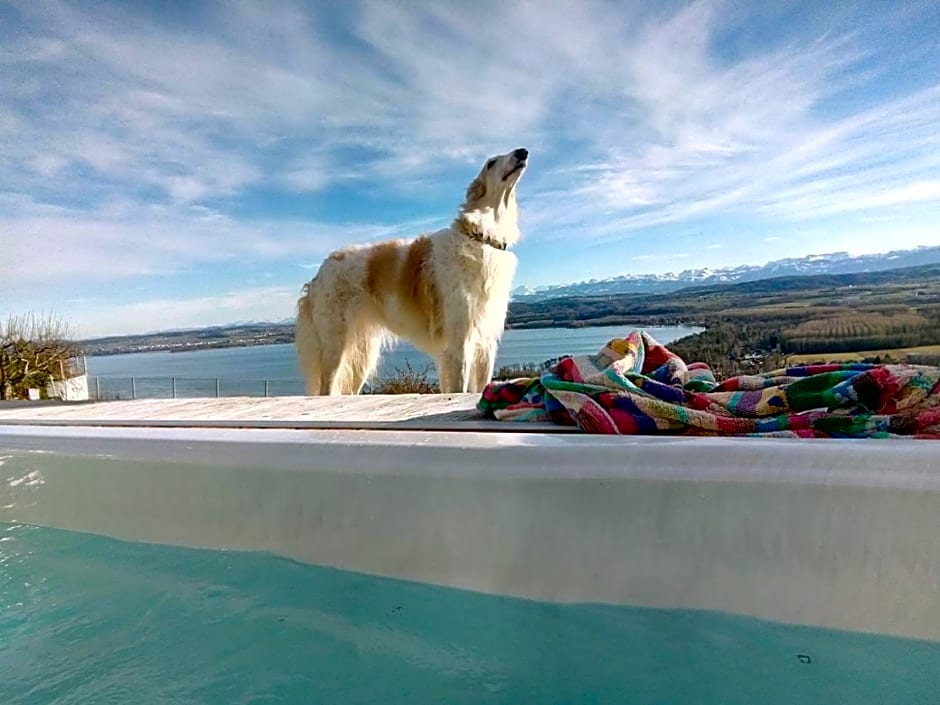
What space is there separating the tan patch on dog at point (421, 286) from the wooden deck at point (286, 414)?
1020 mm

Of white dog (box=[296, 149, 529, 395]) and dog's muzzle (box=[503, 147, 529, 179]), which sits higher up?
dog's muzzle (box=[503, 147, 529, 179])

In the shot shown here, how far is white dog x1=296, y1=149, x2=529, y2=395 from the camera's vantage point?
3195 mm

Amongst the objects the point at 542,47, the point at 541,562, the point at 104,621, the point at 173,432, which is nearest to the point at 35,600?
the point at 104,621

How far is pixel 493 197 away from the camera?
3.25 meters

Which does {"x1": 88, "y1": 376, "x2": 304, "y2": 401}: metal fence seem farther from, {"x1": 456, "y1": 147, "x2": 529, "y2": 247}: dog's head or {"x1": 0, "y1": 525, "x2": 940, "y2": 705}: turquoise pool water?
{"x1": 0, "y1": 525, "x2": 940, "y2": 705}: turquoise pool water

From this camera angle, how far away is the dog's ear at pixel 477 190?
327 cm

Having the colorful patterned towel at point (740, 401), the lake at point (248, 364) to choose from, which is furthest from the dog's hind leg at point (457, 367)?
the colorful patterned towel at point (740, 401)

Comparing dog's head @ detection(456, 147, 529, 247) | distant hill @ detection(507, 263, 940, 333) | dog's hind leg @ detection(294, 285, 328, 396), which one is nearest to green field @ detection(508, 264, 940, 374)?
distant hill @ detection(507, 263, 940, 333)

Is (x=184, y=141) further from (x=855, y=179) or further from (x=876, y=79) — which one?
(x=855, y=179)

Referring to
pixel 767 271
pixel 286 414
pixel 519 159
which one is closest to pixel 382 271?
pixel 519 159

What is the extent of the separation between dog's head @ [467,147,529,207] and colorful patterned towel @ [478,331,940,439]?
1.91 m

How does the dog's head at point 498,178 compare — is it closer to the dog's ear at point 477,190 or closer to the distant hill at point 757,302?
the dog's ear at point 477,190

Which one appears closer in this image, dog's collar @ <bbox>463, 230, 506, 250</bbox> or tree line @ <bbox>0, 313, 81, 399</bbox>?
dog's collar @ <bbox>463, 230, 506, 250</bbox>

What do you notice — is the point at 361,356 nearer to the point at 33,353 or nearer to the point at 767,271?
the point at 767,271
